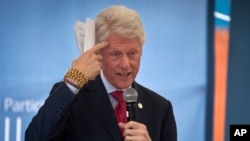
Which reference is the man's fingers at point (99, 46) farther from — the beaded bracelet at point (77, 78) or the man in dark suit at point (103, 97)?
the beaded bracelet at point (77, 78)

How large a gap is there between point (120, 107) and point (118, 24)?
12.2 inches

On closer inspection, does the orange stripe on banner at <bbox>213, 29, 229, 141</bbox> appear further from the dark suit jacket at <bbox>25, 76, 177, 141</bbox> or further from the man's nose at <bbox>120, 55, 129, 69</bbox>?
the man's nose at <bbox>120, 55, 129, 69</bbox>

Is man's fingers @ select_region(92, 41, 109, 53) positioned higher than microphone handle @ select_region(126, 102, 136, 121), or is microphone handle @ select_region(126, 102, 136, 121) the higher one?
man's fingers @ select_region(92, 41, 109, 53)

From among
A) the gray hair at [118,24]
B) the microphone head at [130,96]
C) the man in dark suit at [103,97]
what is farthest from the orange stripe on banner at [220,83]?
the microphone head at [130,96]

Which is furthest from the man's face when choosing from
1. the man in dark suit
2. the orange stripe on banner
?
the orange stripe on banner

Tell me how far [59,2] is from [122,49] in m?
1.47

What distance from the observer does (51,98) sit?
5.47 ft

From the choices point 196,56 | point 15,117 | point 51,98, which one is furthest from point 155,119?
point 196,56

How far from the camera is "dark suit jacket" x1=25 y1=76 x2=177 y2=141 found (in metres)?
1.64

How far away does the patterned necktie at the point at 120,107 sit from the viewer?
6.01 ft

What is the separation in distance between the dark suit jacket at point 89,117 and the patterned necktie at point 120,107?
4 centimetres

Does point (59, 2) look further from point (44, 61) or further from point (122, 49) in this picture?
point (122, 49)

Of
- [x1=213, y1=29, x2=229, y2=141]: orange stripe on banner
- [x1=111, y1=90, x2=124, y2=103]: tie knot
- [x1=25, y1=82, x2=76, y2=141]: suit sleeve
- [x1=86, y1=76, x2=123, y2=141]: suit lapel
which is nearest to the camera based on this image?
[x1=25, y1=82, x2=76, y2=141]: suit sleeve

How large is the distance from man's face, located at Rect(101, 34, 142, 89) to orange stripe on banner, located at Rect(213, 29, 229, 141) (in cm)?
180
